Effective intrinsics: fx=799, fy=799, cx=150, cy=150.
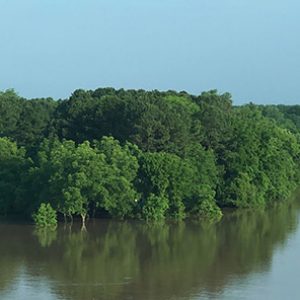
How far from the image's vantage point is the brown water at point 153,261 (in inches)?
895

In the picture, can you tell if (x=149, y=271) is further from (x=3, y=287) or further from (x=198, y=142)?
(x=198, y=142)

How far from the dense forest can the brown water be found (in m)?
1.32

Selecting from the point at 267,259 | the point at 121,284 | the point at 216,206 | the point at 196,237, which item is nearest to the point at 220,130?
the point at 216,206

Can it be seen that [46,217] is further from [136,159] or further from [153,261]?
[153,261]

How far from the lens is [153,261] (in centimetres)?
2722

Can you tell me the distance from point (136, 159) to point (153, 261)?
7671 mm

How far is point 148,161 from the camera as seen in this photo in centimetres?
3441

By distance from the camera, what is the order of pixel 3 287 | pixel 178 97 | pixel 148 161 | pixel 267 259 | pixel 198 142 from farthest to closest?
1. pixel 178 97
2. pixel 198 142
3. pixel 148 161
4. pixel 267 259
5. pixel 3 287

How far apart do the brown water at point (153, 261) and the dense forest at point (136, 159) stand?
132 centimetres

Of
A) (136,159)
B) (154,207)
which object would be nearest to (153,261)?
(154,207)

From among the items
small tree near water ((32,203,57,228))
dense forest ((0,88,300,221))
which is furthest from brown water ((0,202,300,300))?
dense forest ((0,88,300,221))

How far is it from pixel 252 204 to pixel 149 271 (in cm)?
1493

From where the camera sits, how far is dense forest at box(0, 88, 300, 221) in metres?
32.5

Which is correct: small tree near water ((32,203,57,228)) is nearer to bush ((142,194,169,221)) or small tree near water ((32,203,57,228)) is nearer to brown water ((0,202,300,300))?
brown water ((0,202,300,300))
